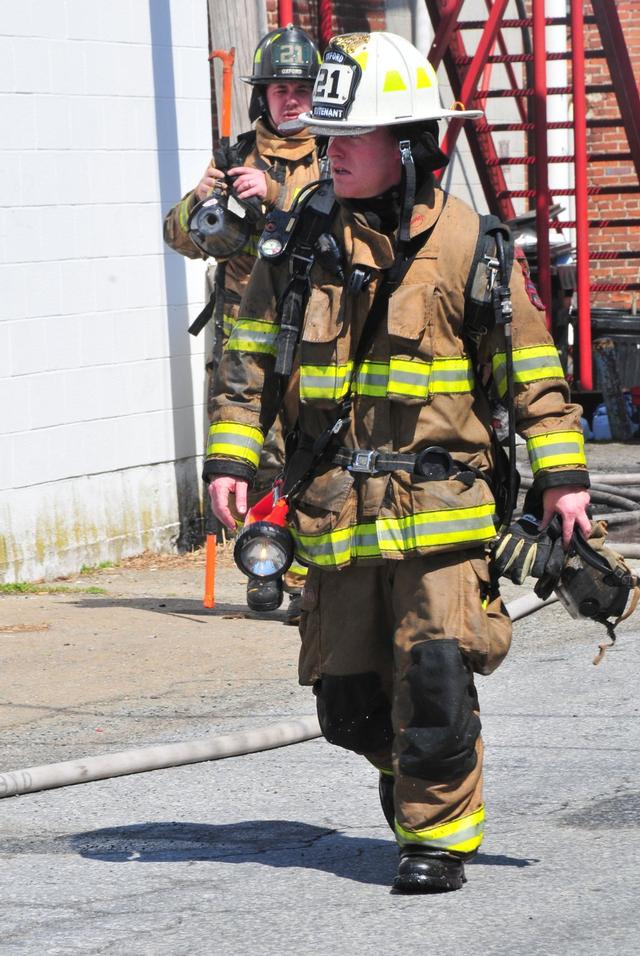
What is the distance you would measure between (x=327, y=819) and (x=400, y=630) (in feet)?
2.98

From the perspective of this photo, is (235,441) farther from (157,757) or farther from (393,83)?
(157,757)

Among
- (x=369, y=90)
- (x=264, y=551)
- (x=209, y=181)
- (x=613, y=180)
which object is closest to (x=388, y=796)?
(x=264, y=551)

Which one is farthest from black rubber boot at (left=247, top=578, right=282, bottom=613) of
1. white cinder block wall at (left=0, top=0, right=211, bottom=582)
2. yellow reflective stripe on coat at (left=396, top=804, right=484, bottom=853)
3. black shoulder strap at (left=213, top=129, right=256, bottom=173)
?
white cinder block wall at (left=0, top=0, right=211, bottom=582)

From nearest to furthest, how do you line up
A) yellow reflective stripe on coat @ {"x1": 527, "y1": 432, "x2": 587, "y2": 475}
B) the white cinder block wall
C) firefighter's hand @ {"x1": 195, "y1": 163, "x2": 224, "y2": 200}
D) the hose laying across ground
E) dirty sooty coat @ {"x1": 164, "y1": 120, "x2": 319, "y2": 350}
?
yellow reflective stripe on coat @ {"x1": 527, "y1": 432, "x2": 587, "y2": 475} < the hose laying across ground < firefighter's hand @ {"x1": 195, "y1": 163, "x2": 224, "y2": 200} < dirty sooty coat @ {"x1": 164, "y1": 120, "x2": 319, "y2": 350} < the white cinder block wall

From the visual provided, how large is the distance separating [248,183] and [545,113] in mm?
5174

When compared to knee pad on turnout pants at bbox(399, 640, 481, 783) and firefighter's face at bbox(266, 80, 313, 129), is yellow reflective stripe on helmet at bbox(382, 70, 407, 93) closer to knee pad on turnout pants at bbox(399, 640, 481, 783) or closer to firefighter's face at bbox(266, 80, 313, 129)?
knee pad on turnout pants at bbox(399, 640, 481, 783)

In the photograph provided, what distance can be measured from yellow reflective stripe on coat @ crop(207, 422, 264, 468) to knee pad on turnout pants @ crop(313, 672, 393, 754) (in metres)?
0.59

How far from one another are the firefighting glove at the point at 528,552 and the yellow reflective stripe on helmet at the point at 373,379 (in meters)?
0.46

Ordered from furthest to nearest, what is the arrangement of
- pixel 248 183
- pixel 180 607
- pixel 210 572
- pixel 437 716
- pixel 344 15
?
pixel 344 15, pixel 180 607, pixel 210 572, pixel 248 183, pixel 437 716

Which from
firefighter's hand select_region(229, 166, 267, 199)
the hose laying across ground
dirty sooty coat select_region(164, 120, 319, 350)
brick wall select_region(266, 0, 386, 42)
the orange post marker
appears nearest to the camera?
the hose laying across ground

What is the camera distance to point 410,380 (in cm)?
403

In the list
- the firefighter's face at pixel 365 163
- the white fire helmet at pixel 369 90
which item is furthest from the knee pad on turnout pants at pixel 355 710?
the white fire helmet at pixel 369 90

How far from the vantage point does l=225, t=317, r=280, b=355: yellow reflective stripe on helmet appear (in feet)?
14.0

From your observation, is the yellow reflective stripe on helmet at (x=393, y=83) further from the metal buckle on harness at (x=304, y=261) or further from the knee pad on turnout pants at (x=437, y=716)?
the knee pad on turnout pants at (x=437, y=716)
